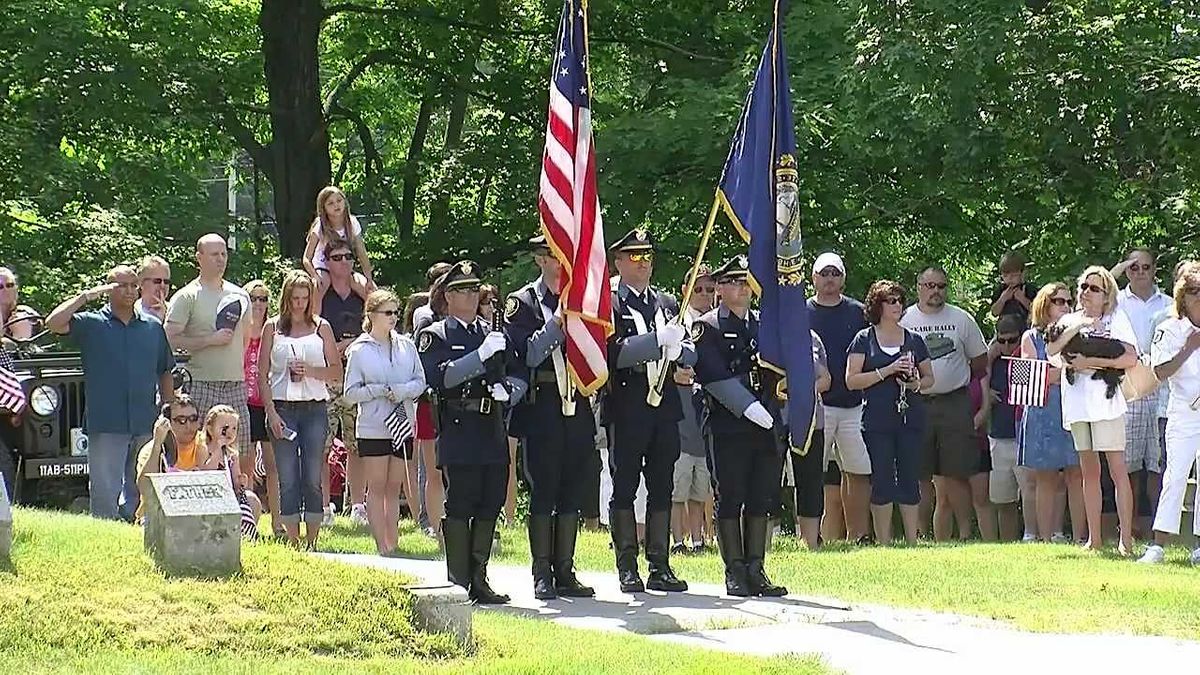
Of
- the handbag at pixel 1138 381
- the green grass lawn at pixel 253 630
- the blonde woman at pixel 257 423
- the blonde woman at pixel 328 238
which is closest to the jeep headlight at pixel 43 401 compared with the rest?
the blonde woman at pixel 257 423

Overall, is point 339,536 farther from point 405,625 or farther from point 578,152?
point 405,625

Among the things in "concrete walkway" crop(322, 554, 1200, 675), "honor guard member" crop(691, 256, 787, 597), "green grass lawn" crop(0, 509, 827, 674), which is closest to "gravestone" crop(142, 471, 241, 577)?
"green grass lawn" crop(0, 509, 827, 674)

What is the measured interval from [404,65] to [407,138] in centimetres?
529

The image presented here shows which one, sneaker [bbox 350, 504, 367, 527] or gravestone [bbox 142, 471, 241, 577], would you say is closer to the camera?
gravestone [bbox 142, 471, 241, 577]

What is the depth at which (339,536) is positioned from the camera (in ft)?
47.5

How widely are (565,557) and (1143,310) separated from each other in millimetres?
5442

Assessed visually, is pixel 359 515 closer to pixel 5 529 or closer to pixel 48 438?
pixel 48 438

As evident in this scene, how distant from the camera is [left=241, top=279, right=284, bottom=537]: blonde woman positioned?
44.3ft

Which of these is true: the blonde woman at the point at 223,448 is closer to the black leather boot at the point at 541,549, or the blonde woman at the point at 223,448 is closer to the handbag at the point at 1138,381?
the black leather boot at the point at 541,549

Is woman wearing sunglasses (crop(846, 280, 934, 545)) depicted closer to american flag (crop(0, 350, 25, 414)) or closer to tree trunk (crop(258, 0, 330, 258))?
american flag (crop(0, 350, 25, 414))

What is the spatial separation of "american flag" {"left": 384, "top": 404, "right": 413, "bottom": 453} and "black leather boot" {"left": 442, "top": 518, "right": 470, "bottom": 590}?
6.73 feet

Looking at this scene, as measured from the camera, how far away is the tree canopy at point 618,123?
17.4 metres

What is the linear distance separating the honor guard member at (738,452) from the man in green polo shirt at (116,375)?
4.09 m

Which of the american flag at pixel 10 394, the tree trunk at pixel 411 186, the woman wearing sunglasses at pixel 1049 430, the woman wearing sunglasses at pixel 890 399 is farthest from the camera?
the tree trunk at pixel 411 186
